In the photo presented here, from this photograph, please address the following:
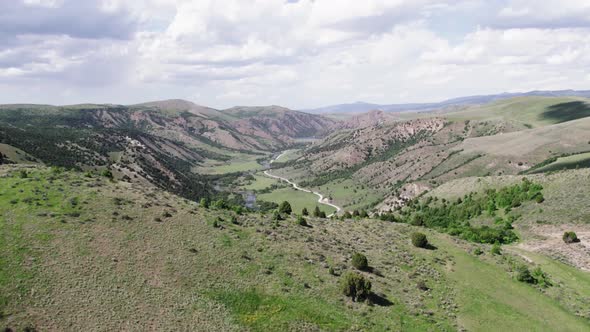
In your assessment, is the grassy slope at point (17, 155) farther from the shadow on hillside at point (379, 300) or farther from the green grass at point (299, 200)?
the shadow on hillside at point (379, 300)

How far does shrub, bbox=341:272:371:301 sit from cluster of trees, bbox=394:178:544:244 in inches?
1342

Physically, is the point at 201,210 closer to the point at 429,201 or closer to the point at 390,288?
the point at 390,288

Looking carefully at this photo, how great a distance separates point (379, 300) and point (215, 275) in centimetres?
1889

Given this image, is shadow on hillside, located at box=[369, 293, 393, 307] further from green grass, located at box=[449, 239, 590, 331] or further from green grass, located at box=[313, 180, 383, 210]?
green grass, located at box=[313, 180, 383, 210]

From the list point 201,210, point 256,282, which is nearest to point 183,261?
point 256,282

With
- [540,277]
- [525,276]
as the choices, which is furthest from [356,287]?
[540,277]

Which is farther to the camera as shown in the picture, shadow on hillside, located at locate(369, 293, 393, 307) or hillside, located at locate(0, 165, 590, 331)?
Answer: shadow on hillside, located at locate(369, 293, 393, 307)

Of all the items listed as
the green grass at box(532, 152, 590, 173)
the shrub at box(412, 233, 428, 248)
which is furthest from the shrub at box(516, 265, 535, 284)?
the green grass at box(532, 152, 590, 173)

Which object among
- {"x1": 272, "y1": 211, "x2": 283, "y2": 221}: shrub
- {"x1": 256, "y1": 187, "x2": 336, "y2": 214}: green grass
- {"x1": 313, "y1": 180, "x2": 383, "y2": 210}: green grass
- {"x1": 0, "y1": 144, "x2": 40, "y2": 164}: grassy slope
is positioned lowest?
{"x1": 256, "y1": 187, "x2": 336, "y2": 214}: green grass

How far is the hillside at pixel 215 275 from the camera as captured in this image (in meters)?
33.9

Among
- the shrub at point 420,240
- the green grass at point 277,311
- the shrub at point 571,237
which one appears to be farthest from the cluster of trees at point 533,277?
the green grass at point 277,311

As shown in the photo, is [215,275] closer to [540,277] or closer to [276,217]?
[276,217]

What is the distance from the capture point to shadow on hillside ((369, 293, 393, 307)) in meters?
39.9

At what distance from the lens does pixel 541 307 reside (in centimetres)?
4191
